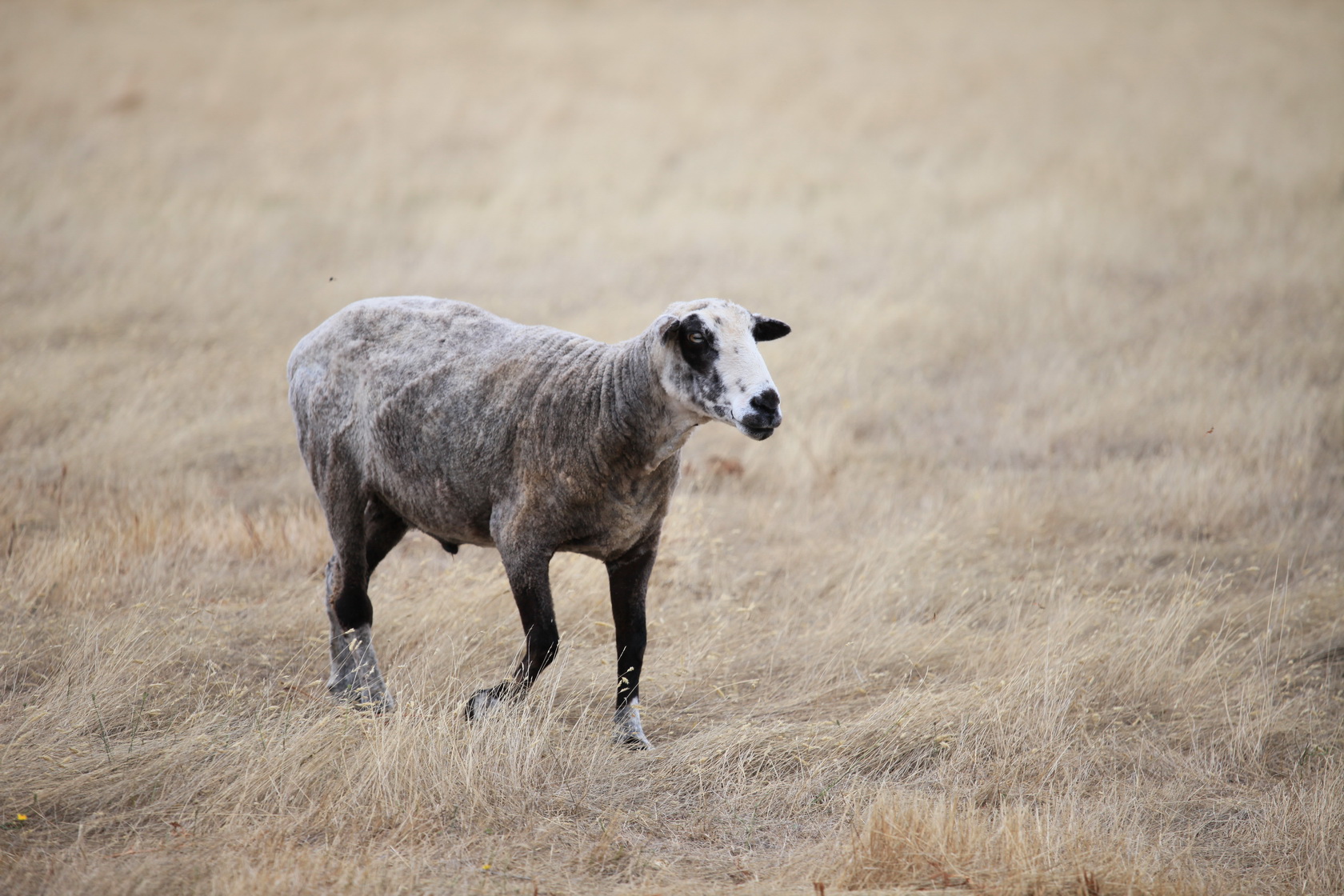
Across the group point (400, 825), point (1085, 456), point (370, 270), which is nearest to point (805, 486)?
point (1085, 456)

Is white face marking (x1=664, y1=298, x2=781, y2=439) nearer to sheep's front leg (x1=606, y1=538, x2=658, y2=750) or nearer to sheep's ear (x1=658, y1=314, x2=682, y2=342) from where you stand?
sheep's ear (x1=658, y1=314, x2=682, y2=342)

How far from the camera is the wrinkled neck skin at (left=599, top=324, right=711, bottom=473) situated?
486 centimetres

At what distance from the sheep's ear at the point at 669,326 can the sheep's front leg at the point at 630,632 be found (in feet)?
3.65

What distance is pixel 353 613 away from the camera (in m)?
5.70

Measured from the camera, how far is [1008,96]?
2283 cm

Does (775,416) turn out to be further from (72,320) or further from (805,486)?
(72,320)

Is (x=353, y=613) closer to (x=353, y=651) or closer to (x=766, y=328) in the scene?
(x=353, y=651)

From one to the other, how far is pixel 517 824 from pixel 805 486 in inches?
204

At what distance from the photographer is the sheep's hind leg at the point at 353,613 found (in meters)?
5.68

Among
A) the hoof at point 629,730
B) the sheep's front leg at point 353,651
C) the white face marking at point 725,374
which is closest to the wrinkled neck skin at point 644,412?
the white face marking at point 725,374

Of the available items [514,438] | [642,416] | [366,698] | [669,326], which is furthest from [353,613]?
[669,326]

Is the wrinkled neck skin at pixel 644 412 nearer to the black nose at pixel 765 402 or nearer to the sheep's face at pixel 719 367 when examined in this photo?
the sheep's face at pixel 719 367

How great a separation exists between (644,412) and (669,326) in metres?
0.43

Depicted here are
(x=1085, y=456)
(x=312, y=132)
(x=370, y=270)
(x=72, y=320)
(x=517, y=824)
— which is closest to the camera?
(x=517, y=824)
